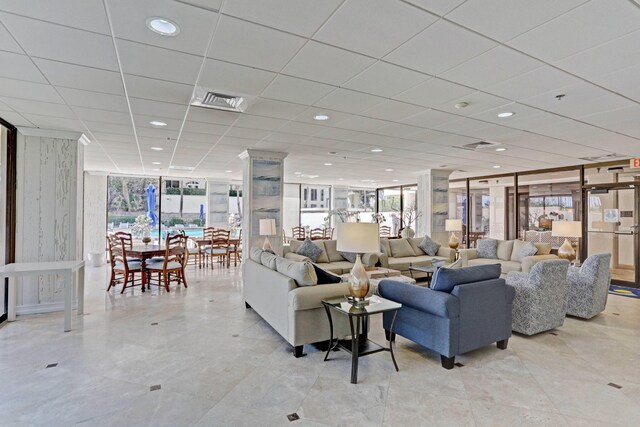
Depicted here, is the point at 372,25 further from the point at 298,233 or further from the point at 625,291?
the point at 298,233

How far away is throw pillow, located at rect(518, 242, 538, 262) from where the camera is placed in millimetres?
6660

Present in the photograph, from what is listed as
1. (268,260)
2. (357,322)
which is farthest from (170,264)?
(357,322)

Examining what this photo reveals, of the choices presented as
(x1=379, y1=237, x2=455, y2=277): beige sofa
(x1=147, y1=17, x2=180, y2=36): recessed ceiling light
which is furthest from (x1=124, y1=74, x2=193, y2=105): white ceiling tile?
(x1=379, y1=237, x2=455, y2=277): beige sofa

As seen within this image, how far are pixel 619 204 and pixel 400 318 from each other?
256 inches

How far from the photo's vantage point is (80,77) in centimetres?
296

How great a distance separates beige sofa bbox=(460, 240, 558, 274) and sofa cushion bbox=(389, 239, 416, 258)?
1.10 m

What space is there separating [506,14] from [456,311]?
7.72 ft

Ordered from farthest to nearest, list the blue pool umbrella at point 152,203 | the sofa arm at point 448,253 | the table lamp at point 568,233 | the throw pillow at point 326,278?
the blue pool umbrella at point 152,203, the sofa arm at point 448,253, the table lamp at point 568,233, the throw pillow at point 326,278

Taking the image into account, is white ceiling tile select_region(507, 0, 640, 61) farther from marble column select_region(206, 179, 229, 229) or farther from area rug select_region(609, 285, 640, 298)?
marble column select_region(206, 179, 229, 229)

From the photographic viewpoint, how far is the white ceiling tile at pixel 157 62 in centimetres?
245

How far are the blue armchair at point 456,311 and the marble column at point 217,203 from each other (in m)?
8.70

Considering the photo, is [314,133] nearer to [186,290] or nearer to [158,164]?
[186,290]

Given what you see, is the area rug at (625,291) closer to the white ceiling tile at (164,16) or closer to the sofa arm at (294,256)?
the sofa arm at (294,256)

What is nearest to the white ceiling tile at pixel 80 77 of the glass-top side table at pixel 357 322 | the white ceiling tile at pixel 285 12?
the white ceiling tile at pixel 285 12
